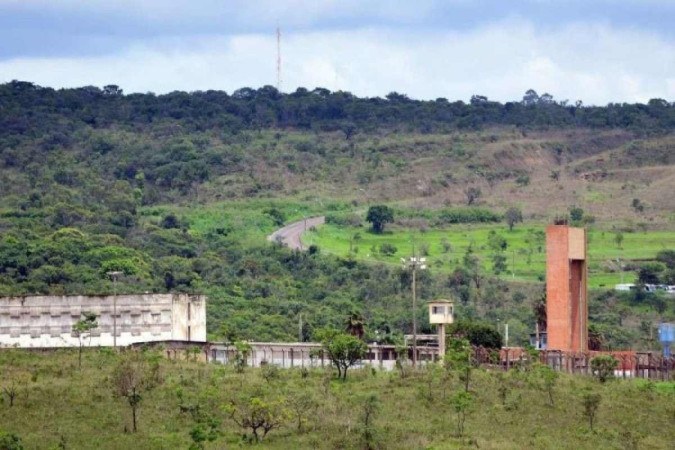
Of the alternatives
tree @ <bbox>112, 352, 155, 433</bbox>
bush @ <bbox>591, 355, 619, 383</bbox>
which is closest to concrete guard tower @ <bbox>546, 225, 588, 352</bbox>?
bush @ <bbox>591, 355, 619, 383</bbox>

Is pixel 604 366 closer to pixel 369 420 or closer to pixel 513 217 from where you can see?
pixel 369 420

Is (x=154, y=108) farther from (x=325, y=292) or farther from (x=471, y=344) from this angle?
(x=471, y=344)

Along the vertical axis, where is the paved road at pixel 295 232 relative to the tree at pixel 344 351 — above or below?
above

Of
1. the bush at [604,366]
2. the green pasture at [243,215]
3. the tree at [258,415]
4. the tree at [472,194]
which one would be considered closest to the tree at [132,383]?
the tree at [258,415]

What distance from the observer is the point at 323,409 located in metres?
62.4

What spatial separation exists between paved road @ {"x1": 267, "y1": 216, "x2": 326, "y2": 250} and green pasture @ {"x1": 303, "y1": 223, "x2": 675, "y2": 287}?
0.94 meters

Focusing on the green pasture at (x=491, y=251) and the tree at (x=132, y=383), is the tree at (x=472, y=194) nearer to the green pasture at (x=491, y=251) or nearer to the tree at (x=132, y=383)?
the green pasture at (x=491, y=251)

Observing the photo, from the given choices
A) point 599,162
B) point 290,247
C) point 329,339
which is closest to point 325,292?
point 290,247

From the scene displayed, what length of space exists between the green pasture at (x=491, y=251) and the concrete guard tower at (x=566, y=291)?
1752 inches

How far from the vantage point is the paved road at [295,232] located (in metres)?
133

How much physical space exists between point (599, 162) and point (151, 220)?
54.7m

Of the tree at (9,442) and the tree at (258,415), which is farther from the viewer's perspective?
the tree at (258,415)

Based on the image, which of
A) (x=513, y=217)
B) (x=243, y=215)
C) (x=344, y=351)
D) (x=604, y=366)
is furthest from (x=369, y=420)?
(x=513, y=217)

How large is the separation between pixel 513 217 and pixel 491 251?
11.8 metres
